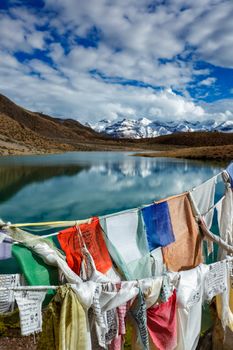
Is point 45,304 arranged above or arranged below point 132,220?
below

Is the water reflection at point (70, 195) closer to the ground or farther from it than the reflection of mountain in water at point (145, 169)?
closer to the ground

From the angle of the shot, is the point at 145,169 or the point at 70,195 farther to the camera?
the point at 145,169

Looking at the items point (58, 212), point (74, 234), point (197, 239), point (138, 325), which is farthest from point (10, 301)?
point (58, 212)

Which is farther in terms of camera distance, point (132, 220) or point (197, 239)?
point (197, 239)

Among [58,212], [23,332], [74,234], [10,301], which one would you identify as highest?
[74,234]

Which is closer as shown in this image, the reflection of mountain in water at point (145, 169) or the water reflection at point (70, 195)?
the water reflection at point (70, 195)

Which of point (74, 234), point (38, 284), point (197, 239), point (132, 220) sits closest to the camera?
point (38, 284)

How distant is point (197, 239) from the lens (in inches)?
211

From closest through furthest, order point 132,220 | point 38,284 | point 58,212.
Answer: point 38,284, point 132,220, point 58,212

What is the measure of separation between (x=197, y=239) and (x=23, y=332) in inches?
125

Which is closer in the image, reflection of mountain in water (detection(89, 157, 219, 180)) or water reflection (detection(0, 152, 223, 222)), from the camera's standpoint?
water reflection (detection(0, 152, 223, 222))

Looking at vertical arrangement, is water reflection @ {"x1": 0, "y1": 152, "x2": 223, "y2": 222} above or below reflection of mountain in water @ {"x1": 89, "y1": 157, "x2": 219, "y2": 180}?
below

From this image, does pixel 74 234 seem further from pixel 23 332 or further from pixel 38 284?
pixel 23 332

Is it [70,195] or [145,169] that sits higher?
[145,169]
